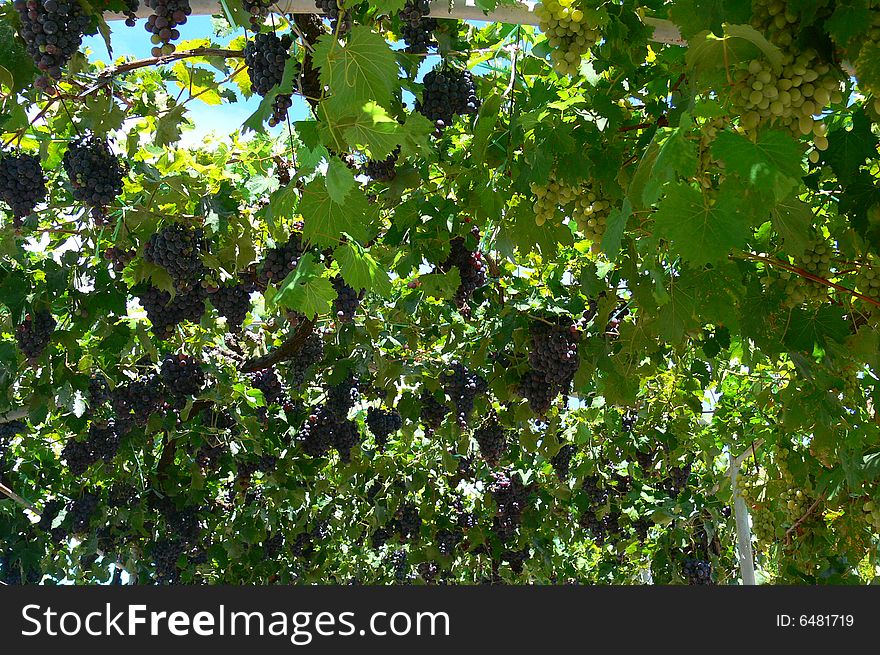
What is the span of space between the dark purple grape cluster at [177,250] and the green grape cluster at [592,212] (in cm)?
175

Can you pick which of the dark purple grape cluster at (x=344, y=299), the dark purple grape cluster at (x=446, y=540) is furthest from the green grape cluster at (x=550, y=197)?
the dark purple grape cluster at (x=446, y=540)

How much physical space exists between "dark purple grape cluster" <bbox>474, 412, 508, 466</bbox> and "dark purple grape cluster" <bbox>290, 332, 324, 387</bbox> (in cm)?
166

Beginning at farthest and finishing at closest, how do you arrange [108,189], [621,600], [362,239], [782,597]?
[782,597] < [621,600] < [108,189] < [362,239]

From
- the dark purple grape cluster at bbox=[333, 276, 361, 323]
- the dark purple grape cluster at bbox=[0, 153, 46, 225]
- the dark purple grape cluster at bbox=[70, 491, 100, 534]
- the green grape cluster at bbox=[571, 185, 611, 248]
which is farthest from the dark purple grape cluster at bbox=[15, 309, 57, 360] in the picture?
the dark purple grape cluster at bbox=[70, 491, 100, 534]

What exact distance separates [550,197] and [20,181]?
2067 mm

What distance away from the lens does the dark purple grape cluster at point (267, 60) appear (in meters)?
2.49

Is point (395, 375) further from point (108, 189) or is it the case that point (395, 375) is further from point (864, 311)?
point (864, 311)

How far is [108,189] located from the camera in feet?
10.7

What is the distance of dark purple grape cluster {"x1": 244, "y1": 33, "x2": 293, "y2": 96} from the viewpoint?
249 cm

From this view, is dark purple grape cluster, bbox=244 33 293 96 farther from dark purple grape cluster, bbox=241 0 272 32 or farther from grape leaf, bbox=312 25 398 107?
grape leaf, bbox=312 25 398 107

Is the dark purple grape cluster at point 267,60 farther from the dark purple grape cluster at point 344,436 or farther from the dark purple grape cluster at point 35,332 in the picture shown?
the dark purple grape cluster at point 344,436

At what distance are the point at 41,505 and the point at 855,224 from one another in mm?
7079

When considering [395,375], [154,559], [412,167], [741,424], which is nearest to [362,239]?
[412,167]

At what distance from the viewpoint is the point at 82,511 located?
712 cm
